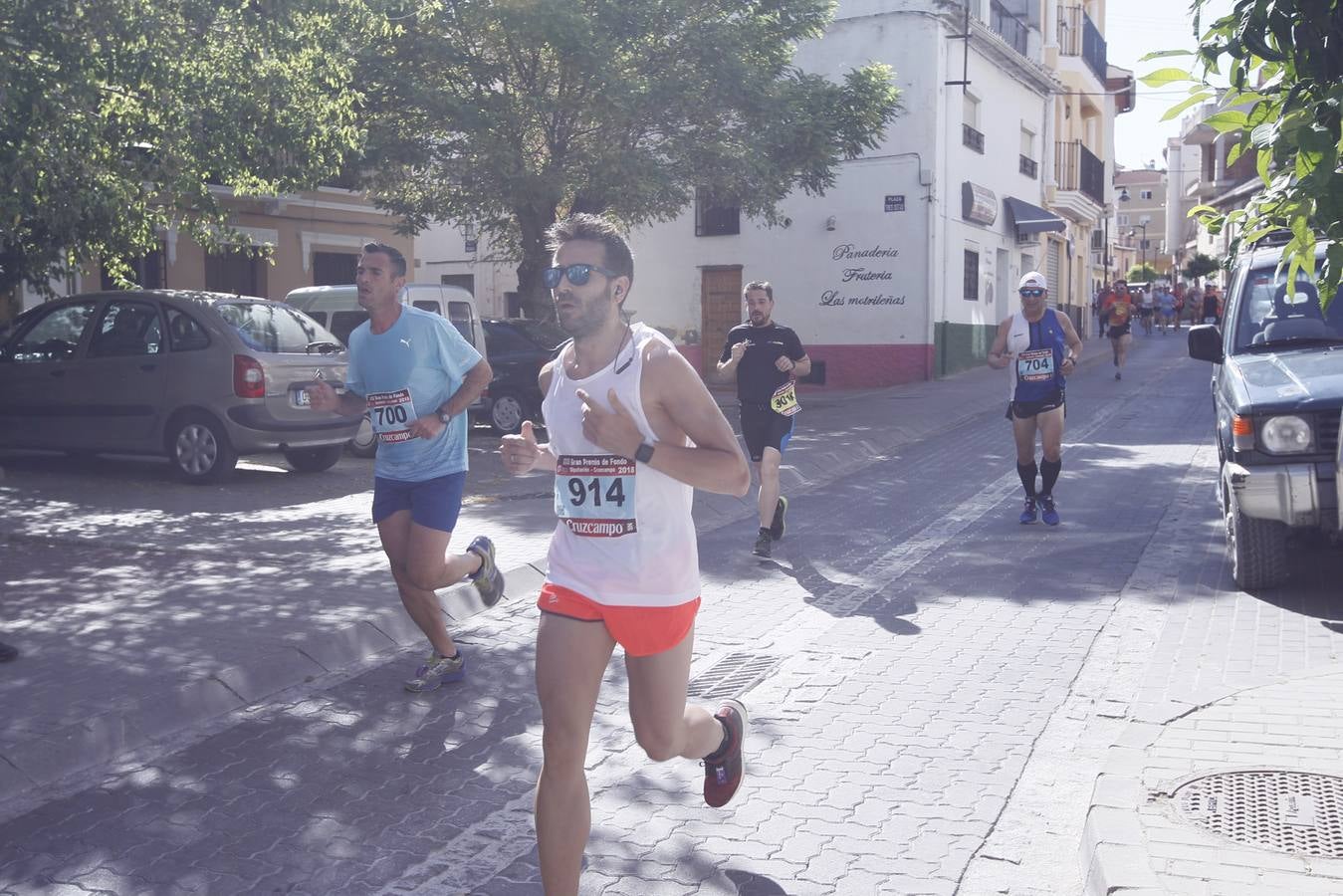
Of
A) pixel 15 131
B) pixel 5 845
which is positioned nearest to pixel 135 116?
pixel 15 131

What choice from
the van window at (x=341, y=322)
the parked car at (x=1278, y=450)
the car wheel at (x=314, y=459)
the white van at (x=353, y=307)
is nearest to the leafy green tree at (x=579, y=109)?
the white van at (x=353, y=307)

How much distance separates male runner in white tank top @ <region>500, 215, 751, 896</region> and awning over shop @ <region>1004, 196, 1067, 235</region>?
29106 millimetres

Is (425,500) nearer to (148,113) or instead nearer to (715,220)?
(148,113)

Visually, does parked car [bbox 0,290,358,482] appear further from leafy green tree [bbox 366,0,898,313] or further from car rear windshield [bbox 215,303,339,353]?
leafy green tree [bbox 366,0,898,313]

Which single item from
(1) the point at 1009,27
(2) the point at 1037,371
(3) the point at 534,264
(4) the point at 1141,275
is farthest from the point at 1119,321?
(4) the point at 1141,275

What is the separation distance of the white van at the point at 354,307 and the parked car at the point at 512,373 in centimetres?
73

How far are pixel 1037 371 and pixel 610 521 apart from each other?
267 inches

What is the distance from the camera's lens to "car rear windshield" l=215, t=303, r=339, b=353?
12.0 m

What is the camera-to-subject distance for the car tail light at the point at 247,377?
38.3 ft

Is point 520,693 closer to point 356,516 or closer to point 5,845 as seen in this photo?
point 5,845

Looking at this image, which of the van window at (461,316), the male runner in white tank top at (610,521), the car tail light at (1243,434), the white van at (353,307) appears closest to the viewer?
the male runner in white tank top at (610,521)

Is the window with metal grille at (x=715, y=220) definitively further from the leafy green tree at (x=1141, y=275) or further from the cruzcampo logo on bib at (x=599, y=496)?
the leafy green tree at (x=1141, y=275)

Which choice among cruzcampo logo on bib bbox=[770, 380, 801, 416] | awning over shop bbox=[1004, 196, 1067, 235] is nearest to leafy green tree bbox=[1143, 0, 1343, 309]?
cruzcampo logo on bib bbox=[770, 380, 801, 416]

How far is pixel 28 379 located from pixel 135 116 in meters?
2.75
